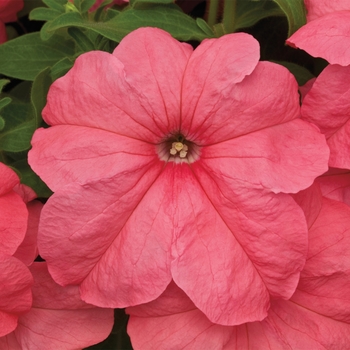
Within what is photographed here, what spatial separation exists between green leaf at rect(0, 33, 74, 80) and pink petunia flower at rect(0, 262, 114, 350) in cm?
41

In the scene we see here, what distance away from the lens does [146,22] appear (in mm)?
976

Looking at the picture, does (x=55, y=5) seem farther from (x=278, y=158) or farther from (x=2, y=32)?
(x=278, y=158)

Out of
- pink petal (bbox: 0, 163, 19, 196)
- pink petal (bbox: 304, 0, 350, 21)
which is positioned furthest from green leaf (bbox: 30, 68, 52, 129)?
pink petal (bbox: 304, 0, 350, 21)

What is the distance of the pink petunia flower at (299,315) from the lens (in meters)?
0.94

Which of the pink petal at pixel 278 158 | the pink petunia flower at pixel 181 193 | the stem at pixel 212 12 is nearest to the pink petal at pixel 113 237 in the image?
the pink petunia flower at pixel 181 193

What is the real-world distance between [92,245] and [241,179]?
24 centimetres

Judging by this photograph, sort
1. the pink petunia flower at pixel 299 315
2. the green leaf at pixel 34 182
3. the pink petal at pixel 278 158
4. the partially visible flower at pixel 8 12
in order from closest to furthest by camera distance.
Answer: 1. the pink petal at pixel 278 158
2. the pink petunia flower at pixel 299 315
3. the green leaf at pixel 34 182
4. the partially visible flower at pixel 8 12

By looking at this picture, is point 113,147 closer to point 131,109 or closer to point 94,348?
point 131,109

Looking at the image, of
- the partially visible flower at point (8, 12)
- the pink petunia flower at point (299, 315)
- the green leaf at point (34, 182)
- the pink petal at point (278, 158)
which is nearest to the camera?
the pink petal at point (278, 158)

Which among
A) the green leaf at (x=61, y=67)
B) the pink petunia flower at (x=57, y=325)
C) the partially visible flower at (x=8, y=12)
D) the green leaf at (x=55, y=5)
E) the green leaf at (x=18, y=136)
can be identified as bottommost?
the pink petunia flower at (x=57, y=325)

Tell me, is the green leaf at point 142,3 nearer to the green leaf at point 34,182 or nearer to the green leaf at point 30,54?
the green leaf at point 30,54

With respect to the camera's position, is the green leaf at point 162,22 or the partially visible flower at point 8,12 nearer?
the green leaf at point 162,22

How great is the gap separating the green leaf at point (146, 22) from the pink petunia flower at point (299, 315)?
1.09ft

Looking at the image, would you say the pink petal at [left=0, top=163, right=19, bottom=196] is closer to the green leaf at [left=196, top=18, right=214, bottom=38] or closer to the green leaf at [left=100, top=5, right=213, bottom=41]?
the green leaf at [left=100, top=5, right=213, bottom=41]
